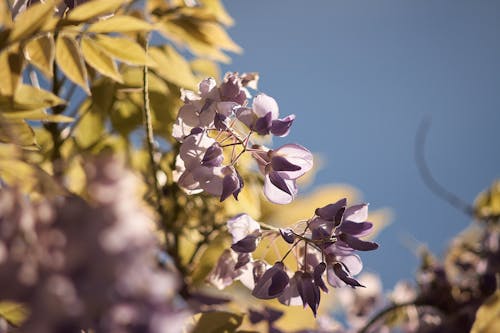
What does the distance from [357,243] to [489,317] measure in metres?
0.30

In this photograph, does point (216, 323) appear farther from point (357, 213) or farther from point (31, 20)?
point (31, 20)

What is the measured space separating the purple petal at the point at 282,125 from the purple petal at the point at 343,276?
0.35ft

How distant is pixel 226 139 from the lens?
0.46 metres

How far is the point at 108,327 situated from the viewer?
20cm

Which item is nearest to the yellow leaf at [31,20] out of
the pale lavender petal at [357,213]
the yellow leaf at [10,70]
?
the yellow leaf at [10,70]

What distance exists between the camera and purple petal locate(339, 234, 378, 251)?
0.39 meters

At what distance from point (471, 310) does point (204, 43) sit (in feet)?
1.62

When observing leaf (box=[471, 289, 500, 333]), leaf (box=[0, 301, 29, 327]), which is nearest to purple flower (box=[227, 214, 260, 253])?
leaf (box=[0, 301, 29, 327])

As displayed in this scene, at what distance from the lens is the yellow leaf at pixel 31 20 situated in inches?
15.3

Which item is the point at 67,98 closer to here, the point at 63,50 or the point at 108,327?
the point at 63,50

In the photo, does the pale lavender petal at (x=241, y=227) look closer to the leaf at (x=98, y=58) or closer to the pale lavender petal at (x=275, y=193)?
the pale lavender petal at (x=275, y=193)

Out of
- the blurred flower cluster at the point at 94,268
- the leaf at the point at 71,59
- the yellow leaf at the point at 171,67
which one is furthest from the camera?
the yellow leaf at the point at 171,67

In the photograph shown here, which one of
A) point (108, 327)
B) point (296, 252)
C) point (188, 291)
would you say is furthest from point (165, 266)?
point (108, 327)

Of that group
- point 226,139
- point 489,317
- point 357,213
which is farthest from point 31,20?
point 489,317
